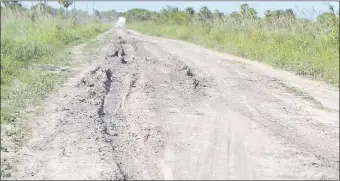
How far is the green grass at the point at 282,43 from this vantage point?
880cm

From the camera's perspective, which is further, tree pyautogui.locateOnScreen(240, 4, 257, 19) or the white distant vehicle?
the white distant vehicle

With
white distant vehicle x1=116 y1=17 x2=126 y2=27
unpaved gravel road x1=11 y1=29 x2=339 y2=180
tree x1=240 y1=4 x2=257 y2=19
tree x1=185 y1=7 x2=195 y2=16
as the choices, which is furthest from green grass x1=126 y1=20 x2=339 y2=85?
white distant vehicle x1=116 y1=17 x2=126 y2=27

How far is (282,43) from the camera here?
49.3ft

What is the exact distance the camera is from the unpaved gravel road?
534cm

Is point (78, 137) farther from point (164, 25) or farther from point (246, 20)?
point (164, 25)

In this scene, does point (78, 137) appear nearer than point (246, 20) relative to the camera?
Yes

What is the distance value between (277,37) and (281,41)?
1.87 feet

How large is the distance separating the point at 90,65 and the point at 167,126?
7.86 metres

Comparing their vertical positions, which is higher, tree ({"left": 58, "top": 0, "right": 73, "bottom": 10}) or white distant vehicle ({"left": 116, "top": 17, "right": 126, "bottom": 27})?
tree ({"left": 58, "top": 0, "right": 73, "bottom": 10})

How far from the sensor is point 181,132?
673cm

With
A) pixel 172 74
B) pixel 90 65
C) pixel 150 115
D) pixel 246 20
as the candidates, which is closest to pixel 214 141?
pixel 150 115

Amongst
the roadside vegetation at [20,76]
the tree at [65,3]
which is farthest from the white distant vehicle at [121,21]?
the roadside vegetation at [20,76]

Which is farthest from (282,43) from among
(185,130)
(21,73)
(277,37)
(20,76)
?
(185,130)

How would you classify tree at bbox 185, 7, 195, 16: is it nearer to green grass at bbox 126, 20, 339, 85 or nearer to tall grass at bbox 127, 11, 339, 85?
tall grass at bbox 127, 11, 339, 85
